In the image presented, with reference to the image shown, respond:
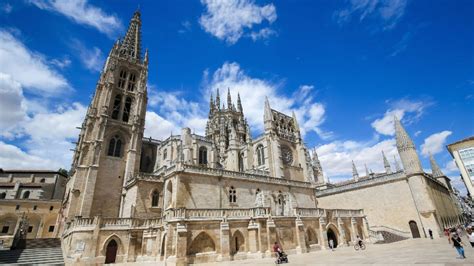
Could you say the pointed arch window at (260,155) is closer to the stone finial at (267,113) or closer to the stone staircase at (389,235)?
the stone finial at (267,113)

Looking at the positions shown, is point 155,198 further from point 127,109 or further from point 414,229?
point 414,229

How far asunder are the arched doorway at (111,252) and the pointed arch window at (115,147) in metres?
14.7

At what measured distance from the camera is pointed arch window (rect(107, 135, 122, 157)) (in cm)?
2958

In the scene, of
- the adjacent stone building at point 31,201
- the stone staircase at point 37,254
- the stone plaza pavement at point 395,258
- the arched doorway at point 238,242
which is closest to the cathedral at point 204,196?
the arched doorway at point 238,242

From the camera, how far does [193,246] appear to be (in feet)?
46.9

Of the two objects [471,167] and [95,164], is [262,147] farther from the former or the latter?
[471,167]

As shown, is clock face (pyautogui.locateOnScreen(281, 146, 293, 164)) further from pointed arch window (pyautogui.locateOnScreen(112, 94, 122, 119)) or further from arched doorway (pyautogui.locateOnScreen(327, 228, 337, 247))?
pointed arch window (pyautogui.locateOnScreen(112, 94, 122, 119))

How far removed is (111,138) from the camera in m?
30.3

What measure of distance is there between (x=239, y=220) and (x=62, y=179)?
3867 cm

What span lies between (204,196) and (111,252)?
7655mm

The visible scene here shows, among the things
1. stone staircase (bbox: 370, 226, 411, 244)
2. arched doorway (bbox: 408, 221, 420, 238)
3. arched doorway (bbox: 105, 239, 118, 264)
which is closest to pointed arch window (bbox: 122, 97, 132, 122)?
arched doorway (bbox: 105, 239, 118, 264)

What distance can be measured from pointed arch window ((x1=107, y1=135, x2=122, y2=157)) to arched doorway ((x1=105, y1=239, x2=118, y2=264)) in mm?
14733

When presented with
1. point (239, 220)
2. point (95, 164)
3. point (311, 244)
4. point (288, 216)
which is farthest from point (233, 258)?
point (95, 164)

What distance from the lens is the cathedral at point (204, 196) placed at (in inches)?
619
